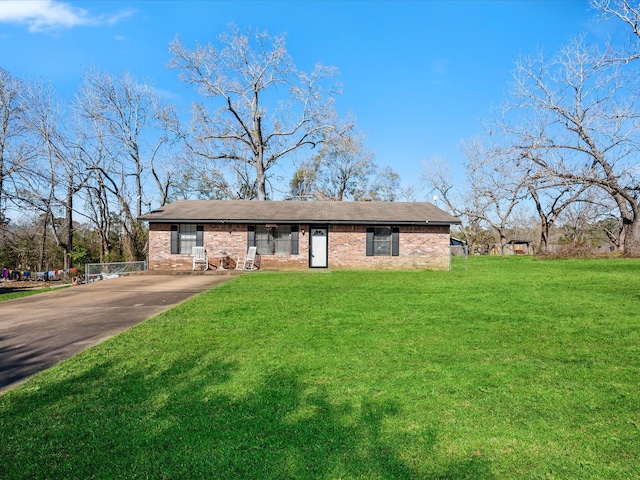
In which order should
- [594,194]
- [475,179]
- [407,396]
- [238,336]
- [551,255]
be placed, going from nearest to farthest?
[407,396] < [238,336] < [551,255] < [594,194] < [475,179]

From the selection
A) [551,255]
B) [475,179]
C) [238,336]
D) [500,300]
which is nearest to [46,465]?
[238,336]

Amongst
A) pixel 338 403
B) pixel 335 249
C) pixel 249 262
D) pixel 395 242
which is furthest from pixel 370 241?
pixel 338 403

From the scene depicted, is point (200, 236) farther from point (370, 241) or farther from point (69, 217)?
point (69, 217)

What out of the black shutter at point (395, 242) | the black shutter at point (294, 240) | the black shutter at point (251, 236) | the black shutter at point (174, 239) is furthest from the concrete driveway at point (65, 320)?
the black shutter at point (395, 242)

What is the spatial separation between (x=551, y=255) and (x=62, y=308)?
2336cm

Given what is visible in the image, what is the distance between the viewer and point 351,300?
27.6ft

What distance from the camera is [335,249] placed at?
17547 mm

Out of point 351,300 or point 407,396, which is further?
point 351,300

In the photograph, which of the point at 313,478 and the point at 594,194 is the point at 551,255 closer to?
the point at 594,194

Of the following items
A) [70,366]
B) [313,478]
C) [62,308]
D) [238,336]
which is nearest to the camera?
[313,478]

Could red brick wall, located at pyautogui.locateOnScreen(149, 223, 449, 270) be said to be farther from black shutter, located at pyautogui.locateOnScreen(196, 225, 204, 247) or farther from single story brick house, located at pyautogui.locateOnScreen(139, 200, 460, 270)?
black shutter, located at pyautogui.locateOnScreen(196, 225, 204, 247)

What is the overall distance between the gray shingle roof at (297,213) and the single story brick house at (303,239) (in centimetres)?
4

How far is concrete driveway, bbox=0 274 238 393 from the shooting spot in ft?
15.0

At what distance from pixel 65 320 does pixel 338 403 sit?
225 inches
